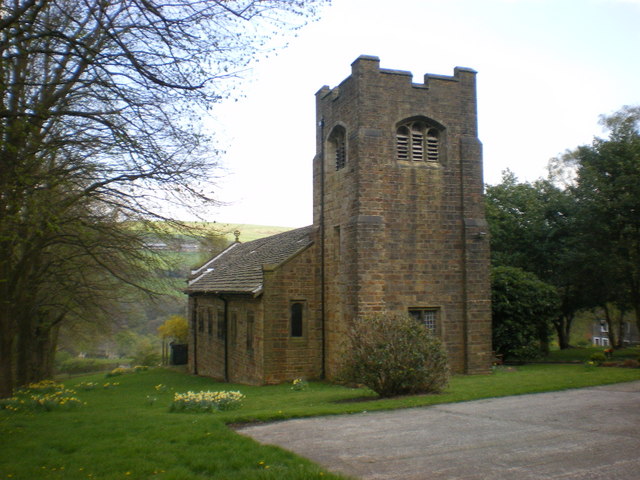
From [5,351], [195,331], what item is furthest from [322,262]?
[195,331]

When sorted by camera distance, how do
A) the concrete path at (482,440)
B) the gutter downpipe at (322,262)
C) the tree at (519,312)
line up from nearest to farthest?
1. the concrete path at (482,440)
2. the gutter downpipe at (322,262)
3. the tree at (519,312)

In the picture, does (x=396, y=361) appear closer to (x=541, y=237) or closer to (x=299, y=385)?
(x=299, y=385)

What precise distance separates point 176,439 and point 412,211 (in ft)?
39.6

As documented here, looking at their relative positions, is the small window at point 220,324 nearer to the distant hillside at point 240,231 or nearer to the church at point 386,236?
the distant hillside at point 240,231

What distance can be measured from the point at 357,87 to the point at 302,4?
31.1 ft

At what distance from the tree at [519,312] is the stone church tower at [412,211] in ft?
13.3

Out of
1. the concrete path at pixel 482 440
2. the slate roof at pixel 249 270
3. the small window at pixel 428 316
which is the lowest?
the concrete path at pixel 482 440

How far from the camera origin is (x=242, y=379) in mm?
22516

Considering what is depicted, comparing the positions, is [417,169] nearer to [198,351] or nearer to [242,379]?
[242,379]

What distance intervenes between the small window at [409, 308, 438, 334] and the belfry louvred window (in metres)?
5.07

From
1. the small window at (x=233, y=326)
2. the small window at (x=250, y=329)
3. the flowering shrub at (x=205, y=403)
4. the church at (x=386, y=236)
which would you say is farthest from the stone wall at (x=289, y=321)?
the flowering shrub at (x=205, y=403)

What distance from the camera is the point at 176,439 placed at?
913 centimetres

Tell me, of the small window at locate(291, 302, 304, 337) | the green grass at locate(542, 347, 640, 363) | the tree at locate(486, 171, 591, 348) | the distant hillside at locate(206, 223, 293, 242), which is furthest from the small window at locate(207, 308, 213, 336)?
the green grass at locate(542, 347, 640, 363)

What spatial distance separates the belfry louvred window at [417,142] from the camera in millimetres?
19344
